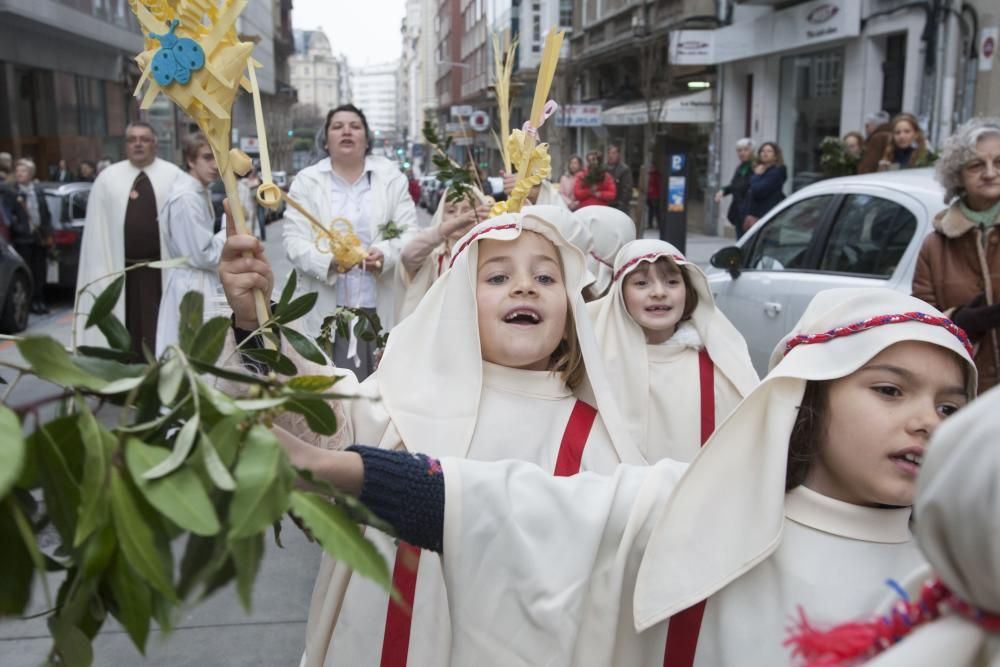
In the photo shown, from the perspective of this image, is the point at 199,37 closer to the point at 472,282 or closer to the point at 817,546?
the point at 472,282

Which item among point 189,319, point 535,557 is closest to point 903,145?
point 535,557

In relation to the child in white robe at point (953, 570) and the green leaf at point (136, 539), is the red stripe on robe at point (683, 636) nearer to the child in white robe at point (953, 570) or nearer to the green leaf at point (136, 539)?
the child in white robe at point (953, 570)

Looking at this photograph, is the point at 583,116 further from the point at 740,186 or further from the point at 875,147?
the point at 875,147

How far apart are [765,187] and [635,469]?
9.76 metres

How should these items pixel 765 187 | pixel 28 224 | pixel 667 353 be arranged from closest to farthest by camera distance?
pixel 667 353
pixel 765 187
pixel 28 224

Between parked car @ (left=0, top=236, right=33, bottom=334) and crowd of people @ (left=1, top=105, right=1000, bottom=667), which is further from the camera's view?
parked car @ (left=0, top=236, right=33, bottom=334)

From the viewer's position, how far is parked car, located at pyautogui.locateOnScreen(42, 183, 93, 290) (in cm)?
1277

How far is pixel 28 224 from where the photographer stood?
39.9 ft

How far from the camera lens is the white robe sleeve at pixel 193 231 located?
6.52 m

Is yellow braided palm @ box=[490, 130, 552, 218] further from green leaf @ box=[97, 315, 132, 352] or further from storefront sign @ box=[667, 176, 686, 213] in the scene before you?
storefront sign @ box=[667, 176, 686, 213]

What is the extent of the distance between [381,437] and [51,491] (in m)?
1.37

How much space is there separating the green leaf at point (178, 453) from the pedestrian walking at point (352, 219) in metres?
4.42

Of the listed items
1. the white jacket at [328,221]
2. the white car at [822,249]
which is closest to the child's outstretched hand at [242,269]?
the white jacket at [328,221]

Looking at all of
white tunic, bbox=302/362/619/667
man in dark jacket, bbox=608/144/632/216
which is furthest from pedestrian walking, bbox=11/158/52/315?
white tunic, bbox=302/362/619/667
